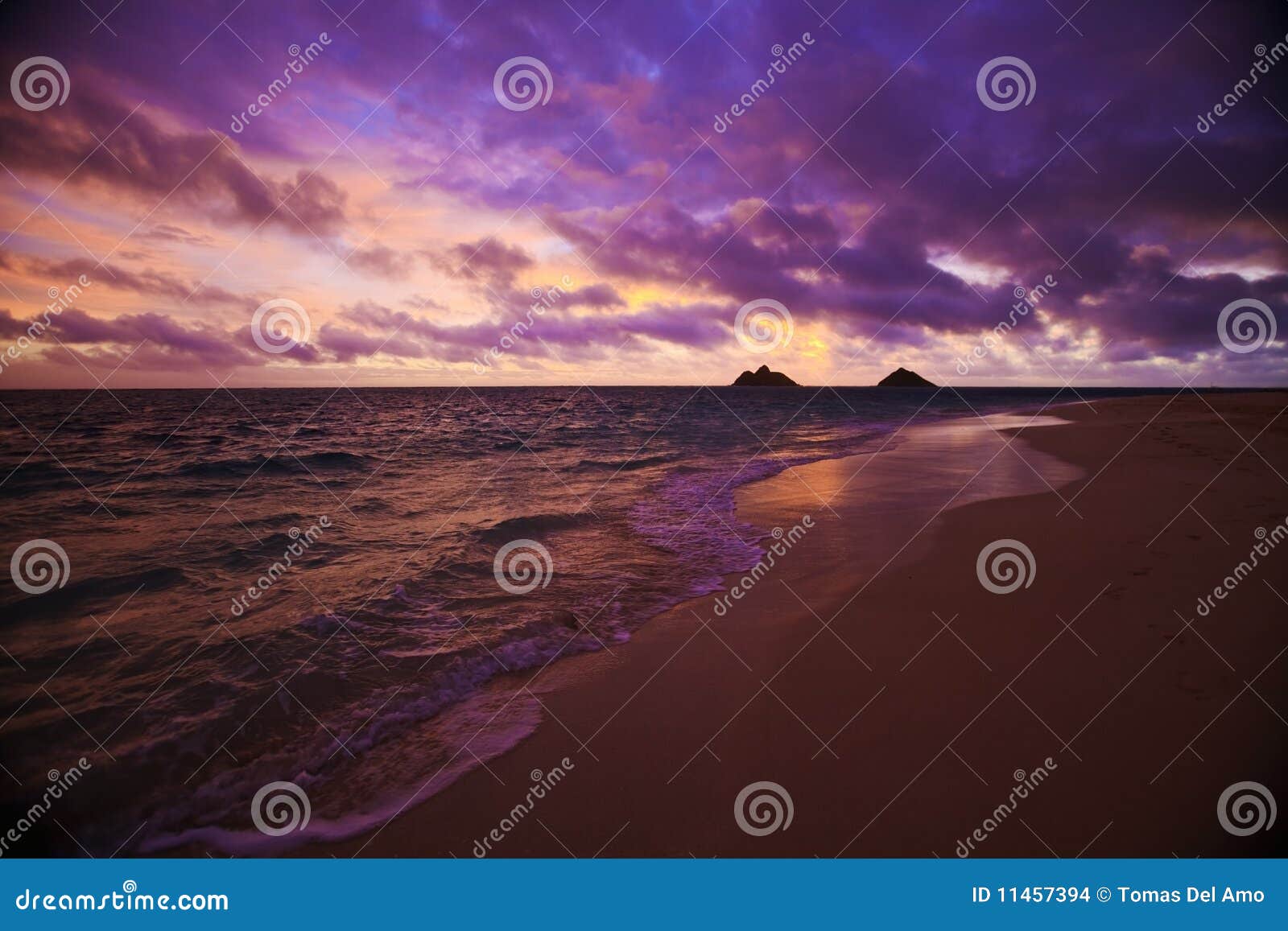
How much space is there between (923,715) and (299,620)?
266 inches

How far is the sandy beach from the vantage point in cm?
329

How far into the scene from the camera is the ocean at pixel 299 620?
159 inches

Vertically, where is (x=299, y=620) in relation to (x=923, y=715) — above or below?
below

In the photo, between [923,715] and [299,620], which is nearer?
[923,715]

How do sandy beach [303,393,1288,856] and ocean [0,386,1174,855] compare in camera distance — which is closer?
sandy beach [303,393,1288,856]

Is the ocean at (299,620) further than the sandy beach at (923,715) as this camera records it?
Yes

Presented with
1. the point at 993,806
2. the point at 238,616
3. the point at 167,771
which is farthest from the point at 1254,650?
the point at 238,616

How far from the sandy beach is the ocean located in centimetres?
63

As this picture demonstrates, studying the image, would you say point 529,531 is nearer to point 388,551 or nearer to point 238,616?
point 388,551

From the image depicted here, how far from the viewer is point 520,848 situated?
10.9 ft

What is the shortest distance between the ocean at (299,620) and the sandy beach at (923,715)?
0.63 meters

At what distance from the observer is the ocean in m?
4.03

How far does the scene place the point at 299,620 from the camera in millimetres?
6535

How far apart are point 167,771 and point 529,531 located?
6.62 metres
